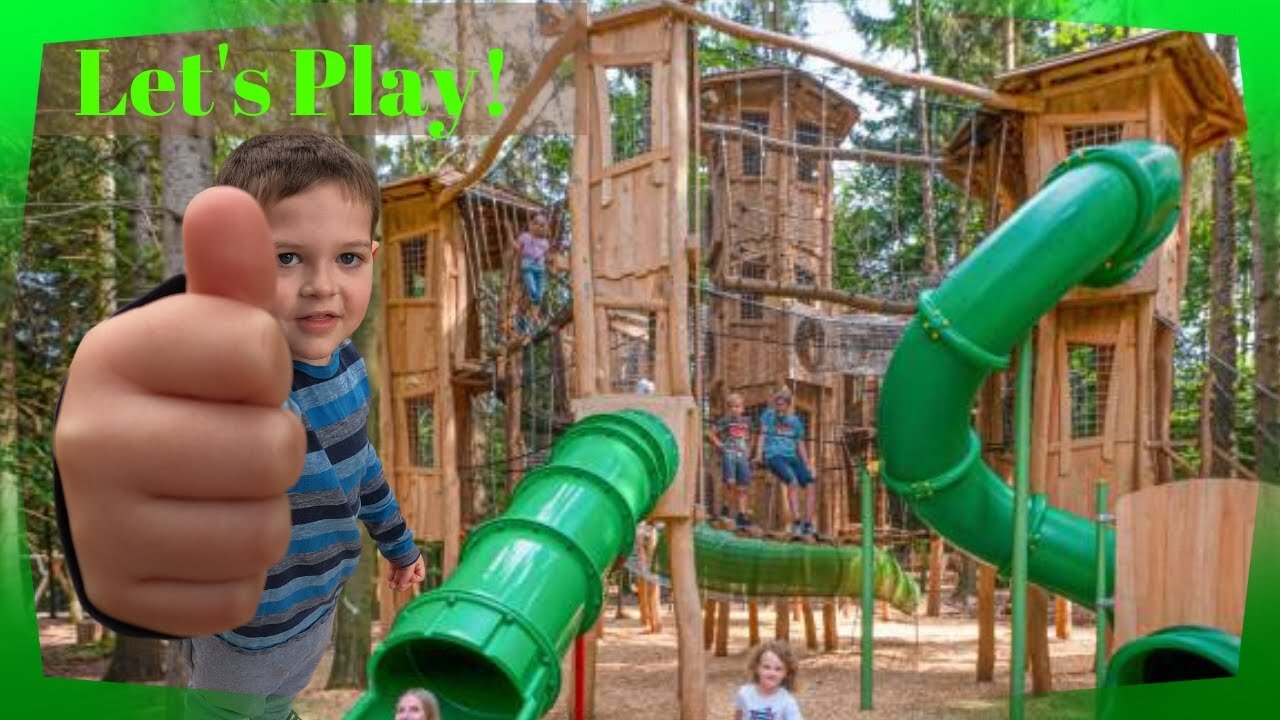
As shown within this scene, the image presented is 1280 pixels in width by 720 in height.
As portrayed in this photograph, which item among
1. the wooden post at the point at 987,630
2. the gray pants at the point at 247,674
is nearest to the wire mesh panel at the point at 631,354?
the wooden post at the point at 987,630

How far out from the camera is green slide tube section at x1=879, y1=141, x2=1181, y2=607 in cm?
549

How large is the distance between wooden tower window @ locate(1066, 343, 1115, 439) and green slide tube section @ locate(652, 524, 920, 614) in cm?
204

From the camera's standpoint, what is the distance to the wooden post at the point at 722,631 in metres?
8.87

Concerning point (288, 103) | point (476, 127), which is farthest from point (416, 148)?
point (288, 103)

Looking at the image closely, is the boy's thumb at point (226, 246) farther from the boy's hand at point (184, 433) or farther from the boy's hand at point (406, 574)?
the boy's hand at point (406, 574)

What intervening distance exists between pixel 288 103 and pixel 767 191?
177 inches

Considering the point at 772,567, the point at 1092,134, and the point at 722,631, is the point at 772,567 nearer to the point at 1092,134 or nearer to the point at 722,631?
the point at 722,631

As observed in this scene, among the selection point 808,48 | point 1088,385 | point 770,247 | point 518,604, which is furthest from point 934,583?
point 518,604

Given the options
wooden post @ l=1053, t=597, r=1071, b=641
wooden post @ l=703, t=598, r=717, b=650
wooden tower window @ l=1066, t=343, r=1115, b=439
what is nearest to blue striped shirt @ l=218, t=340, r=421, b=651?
wooden tower window @ l=1066, t=343, r=1115, b=439

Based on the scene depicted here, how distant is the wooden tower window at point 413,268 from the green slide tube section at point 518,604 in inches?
142

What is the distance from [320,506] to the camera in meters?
1.34

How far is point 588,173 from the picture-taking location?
6.14 meters

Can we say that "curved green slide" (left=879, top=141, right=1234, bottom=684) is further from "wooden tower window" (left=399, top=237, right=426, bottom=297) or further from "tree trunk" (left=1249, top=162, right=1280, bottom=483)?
"wooden tower window" (left=399, top=237, right=426, bottom=297)

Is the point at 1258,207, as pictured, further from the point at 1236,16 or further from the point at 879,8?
the point at 879,8
